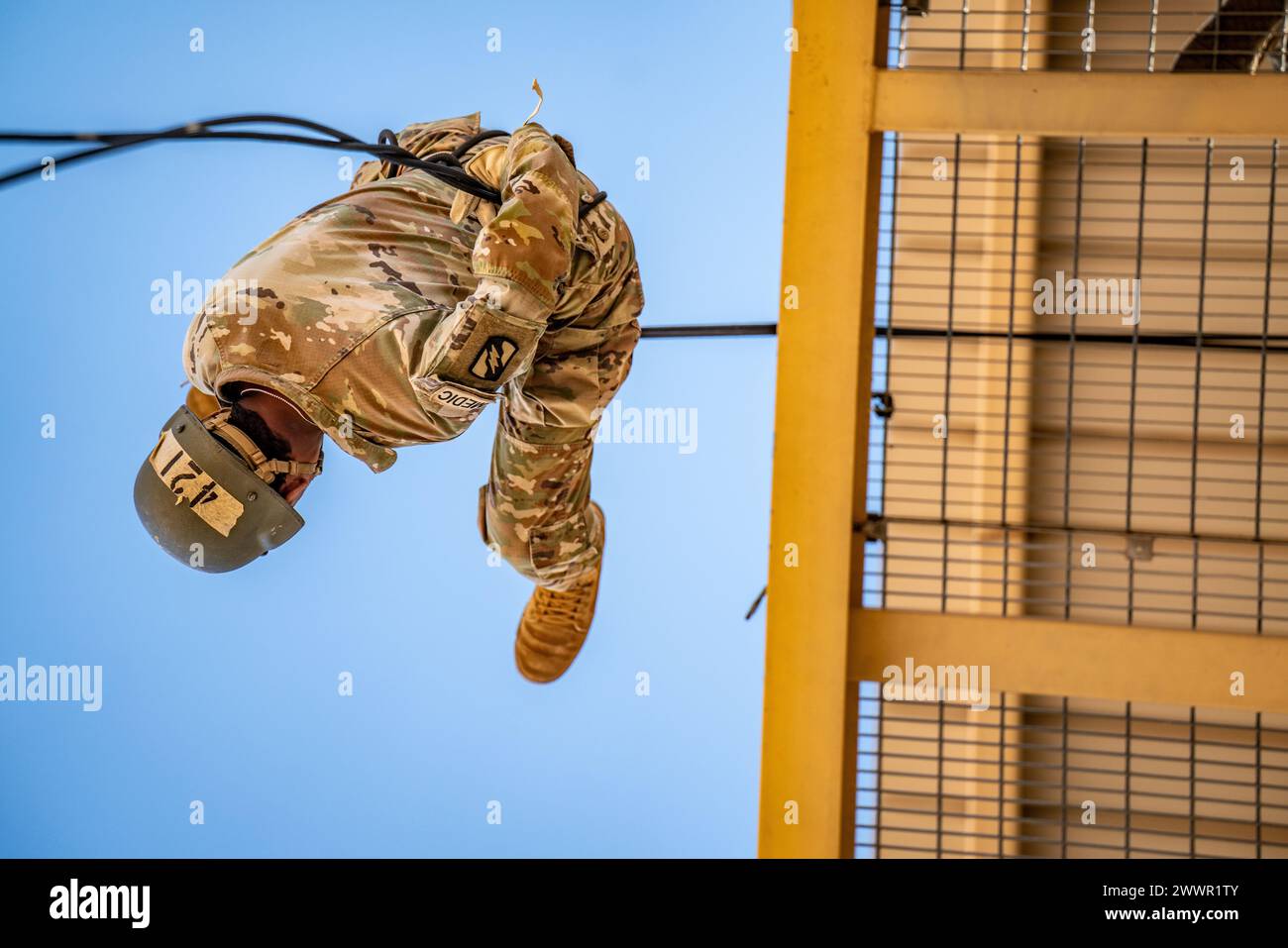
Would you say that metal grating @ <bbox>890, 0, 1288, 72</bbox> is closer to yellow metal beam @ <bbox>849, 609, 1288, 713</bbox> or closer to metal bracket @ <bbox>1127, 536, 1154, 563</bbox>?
metal bracket @ <bbox>1127, 536, 1154, 563</bbox>

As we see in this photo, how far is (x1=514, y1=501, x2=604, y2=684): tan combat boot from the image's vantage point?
11.6ft

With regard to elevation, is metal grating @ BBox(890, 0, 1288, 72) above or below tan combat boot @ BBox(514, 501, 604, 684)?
above

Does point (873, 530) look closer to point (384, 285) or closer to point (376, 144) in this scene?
point (384, 285)

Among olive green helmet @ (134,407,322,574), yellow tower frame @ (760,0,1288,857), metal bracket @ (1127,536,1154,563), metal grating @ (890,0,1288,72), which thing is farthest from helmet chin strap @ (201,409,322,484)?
metal bracket @ (1127,536,1154,563)

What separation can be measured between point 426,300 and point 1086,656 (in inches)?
64.3

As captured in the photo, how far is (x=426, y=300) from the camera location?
2213mm

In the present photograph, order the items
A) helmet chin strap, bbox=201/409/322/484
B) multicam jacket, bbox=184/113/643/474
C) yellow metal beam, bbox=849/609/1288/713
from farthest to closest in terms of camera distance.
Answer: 1. yellow metal beam, bbox=849/609/1288/713
2. helmet chin strap, bbox=201/409/322/484
3. multicam jacket, bbox=184/113/643/474

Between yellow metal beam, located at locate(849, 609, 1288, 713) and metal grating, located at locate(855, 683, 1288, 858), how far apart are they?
0.18 metres

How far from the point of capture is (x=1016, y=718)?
9.84 ft

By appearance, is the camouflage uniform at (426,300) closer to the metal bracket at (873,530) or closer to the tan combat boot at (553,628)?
the metal bracket at (873,530)

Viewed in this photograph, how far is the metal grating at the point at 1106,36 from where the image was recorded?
2.41 m

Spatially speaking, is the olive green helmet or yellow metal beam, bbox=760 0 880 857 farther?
yellow metal beam, bbox=760 0 880 857

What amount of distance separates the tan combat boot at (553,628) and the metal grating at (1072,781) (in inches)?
42.8

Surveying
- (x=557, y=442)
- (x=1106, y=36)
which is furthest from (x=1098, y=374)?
(x=557, y=442)
